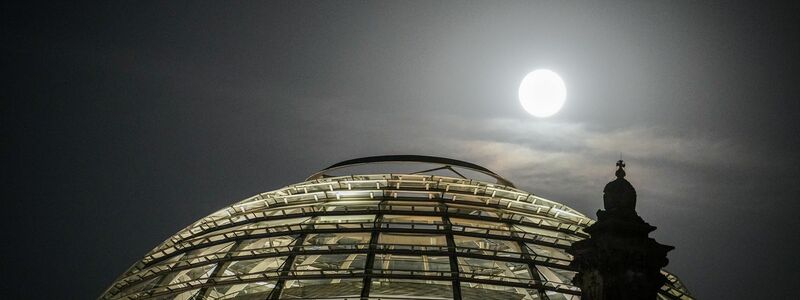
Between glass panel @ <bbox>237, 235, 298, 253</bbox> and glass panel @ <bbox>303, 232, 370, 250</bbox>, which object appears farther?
glass panel @ <bbox>237, 235, 298, 253</bbox>

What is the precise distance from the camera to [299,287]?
57.9 ft

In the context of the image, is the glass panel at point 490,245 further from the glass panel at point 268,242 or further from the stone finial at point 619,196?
the stone finial at point 619,196

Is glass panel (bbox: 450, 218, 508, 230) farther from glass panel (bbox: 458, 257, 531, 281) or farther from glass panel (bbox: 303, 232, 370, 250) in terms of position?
glass panel (bbox: 303, 232, 370, 250)

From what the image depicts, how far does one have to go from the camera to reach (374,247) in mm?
18406

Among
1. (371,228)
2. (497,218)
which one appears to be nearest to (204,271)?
(371,228)

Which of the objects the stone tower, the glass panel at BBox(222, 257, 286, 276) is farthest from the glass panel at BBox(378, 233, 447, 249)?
the stone tower

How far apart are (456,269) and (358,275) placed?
2.16 meters

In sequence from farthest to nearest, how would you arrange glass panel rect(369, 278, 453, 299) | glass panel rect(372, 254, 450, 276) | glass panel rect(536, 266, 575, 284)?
glass panel rect(536, 266, 575, 284), glass panel rect(372, 254, 450, 276), glass panel rect(369, 278, 453, 299)

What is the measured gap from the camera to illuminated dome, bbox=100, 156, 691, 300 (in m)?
17.5

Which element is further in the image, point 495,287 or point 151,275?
point 151,275

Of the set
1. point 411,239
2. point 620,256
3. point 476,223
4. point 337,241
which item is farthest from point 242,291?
point 620,256

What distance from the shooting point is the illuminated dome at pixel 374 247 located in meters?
17.5

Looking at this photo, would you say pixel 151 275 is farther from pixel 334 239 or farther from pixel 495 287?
pixel 495 287

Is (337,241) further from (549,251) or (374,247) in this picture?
(549,251)
